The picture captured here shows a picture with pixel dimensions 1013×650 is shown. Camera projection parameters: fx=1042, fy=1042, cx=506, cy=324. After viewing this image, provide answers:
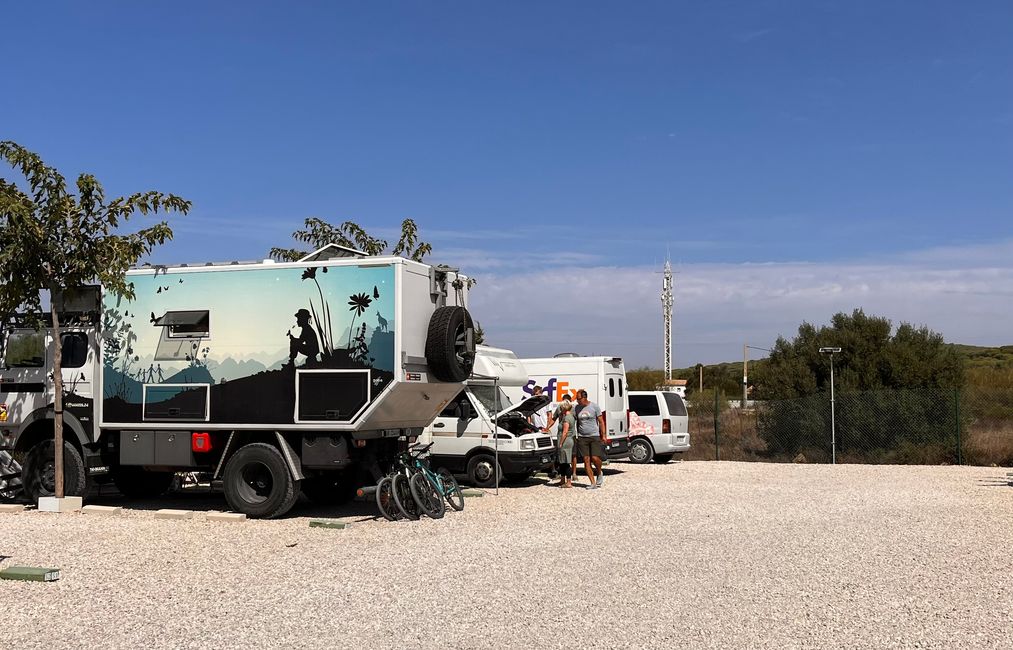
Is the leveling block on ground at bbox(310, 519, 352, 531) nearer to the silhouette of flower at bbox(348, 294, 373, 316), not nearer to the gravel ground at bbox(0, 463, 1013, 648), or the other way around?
the gravel ground at bbox(0, 463, 1013, 648)

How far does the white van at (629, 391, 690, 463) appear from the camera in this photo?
24.2m

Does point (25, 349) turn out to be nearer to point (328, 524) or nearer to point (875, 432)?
point (328, 524)

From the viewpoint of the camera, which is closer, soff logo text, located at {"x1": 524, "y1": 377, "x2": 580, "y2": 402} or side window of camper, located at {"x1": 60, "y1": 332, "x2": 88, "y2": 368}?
side window of camper, located at {"x1": 60, "y1": 332, "x2": 88, "y2": 368}

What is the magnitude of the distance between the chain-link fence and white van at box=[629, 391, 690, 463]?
329 centimetres

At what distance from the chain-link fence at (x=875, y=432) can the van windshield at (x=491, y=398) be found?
428 inches

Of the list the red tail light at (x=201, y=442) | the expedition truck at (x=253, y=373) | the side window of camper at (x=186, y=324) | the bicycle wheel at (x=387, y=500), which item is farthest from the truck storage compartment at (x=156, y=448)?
the bicycle wheel at (x=387, y=500)

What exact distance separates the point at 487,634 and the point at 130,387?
8680 mm

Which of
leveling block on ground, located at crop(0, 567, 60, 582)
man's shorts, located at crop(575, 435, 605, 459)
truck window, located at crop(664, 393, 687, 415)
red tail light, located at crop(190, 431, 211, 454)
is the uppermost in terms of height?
truck window, located at crop(664, 393, 687, 415)

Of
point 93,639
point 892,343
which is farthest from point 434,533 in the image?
point 892,343

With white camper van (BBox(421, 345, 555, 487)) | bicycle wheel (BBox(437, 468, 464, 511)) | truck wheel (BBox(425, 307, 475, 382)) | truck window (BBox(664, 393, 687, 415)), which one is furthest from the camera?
truck window (BBox(664, 393, 687, 415))

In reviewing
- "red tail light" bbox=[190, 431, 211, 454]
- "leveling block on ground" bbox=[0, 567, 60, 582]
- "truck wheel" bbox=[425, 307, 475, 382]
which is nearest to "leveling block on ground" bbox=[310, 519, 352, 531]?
"red tail light" bbox=[190, 431, 211, 454]

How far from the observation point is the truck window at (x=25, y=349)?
14742 millimetres

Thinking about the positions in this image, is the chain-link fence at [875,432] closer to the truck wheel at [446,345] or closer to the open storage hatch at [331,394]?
the truck wheel at [446,345]

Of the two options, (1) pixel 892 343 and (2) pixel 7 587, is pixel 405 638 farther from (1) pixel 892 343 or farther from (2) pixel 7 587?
(1) pixel 892 343
